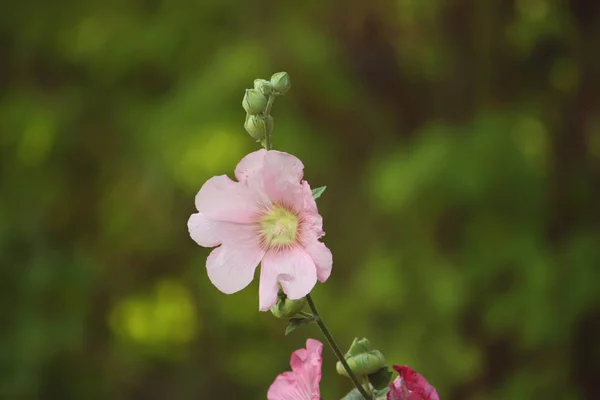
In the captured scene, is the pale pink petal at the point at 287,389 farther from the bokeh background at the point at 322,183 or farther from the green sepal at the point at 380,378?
the bokeh background at the point at 322,183

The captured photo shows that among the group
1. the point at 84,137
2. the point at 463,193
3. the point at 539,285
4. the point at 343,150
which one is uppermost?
the point at 84,137

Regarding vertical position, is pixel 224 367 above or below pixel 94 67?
below

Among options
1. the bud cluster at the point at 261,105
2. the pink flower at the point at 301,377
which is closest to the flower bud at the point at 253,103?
the bud cluster at the point at 261,105

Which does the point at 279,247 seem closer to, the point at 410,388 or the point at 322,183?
the point at 410,388

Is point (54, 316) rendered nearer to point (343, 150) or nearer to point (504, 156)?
point (343, 150)

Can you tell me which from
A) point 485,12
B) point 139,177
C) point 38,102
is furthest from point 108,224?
point 485,12

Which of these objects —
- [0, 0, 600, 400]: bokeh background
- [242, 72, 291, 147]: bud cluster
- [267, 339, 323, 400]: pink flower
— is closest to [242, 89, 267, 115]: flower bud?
[242, 72, 291, 147]: bud cluster

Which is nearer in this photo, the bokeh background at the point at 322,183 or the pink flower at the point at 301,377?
the pink flower at the point at 301,377
